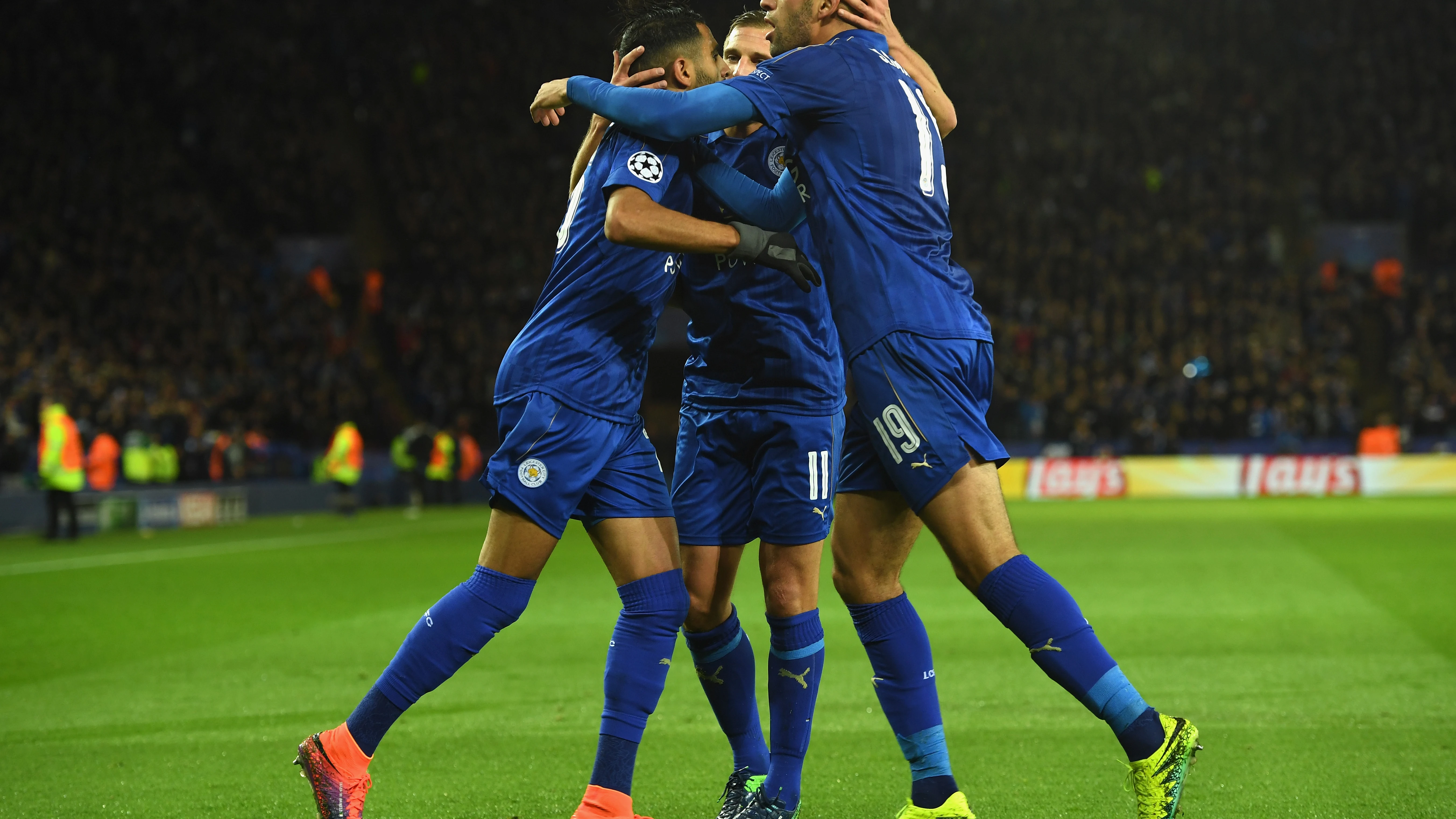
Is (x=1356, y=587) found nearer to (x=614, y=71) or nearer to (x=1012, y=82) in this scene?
(x=614, y=71)

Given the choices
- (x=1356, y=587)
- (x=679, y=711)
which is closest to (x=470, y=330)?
(x=1356, y=587)

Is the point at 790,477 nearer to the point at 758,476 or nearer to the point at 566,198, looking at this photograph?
the point at 758,476

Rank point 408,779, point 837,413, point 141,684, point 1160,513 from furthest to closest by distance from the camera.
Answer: point 1160,513 < point 141,684 < point 408,779 < point 837,413

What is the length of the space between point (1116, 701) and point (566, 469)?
5.04 feet

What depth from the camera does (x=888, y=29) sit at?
383 centimetres

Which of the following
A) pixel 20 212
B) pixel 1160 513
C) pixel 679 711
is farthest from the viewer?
pixel 20 212

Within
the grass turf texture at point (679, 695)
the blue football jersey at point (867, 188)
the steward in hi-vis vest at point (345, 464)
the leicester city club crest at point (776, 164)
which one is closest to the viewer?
the blue football jersey at point (867, 188)

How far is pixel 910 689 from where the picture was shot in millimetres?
3686

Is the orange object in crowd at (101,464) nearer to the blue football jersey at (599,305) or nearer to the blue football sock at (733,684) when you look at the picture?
the blue football sock at (733,684)

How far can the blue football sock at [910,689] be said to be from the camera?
3.63 metres

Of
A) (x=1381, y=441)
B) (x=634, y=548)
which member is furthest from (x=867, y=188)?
(x=1381, y=441)

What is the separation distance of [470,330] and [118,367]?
699 centimetres

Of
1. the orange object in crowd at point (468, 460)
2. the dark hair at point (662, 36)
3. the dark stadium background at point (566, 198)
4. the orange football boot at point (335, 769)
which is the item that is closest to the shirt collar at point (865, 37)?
the dark hair at point (662, 36)

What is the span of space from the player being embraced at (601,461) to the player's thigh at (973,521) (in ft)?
2.43
